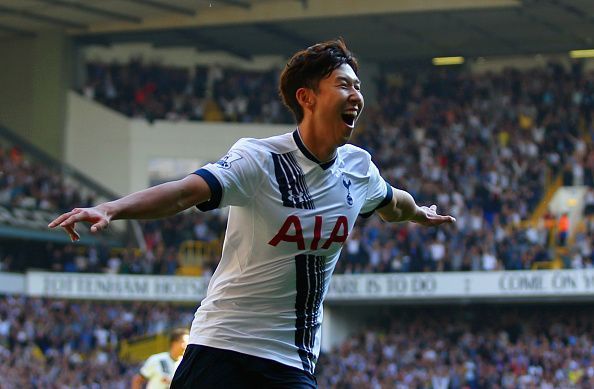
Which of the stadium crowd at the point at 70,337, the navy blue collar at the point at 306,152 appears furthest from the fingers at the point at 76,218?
the stadium crowd at the point at 70,337

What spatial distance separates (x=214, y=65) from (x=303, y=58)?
34.5 m

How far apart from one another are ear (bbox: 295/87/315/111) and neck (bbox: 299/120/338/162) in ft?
0.23

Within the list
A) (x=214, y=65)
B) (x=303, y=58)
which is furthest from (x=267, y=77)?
(x=303, y=58)

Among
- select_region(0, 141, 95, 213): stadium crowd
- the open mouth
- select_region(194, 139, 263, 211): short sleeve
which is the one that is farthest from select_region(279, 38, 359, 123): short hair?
select_region(0, 141, 95, 213): stadium crowd

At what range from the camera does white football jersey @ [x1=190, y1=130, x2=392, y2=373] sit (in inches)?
184

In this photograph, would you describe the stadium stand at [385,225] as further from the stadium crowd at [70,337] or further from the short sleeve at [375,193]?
the short sleeve at [375,193]

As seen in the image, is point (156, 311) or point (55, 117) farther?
point (55, 117)

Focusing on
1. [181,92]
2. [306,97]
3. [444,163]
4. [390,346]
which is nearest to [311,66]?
[306,97]

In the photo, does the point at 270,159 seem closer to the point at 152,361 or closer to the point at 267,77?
the point at 152,361

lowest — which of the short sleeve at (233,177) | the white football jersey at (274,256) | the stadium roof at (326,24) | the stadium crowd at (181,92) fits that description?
the white football jersey at (274,256)

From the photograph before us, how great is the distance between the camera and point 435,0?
33156 mm

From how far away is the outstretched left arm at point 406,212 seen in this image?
18.0 ft

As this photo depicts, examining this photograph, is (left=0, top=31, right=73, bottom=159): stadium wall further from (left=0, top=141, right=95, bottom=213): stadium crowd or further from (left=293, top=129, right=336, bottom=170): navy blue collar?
(left=293, top=129, right=336, bottom=170): navy blue collar

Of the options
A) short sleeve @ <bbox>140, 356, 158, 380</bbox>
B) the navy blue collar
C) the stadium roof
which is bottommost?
short sleeve @ <bbox>140, 356, 158, 380</bbox>
